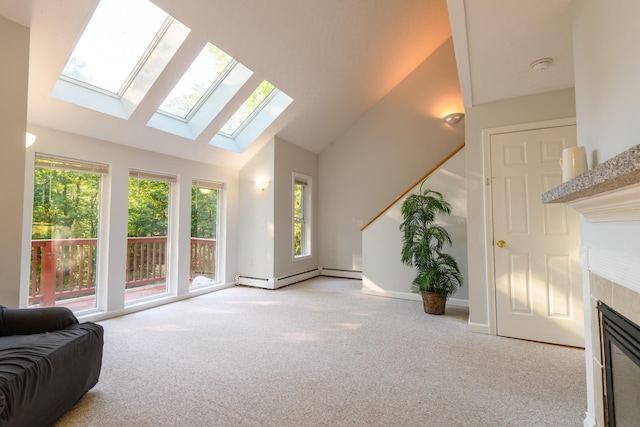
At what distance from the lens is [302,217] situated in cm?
595

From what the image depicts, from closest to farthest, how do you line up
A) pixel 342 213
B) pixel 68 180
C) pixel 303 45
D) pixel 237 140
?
pixel 68 180
pixel 303 45
pixel 237 140
pixel 342 213

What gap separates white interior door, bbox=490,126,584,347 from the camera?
104 inches

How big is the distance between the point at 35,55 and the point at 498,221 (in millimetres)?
4265

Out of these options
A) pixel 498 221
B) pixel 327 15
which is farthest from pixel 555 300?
pixel 327 15

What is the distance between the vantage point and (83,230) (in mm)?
3350

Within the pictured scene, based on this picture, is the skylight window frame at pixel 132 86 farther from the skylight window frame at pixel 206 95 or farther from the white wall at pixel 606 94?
the white wall at pixel 606 94

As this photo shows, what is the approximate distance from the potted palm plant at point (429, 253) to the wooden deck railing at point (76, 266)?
338 cm

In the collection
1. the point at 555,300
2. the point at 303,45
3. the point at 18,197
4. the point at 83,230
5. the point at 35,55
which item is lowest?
the point at 555,300

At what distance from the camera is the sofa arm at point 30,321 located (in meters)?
1.80

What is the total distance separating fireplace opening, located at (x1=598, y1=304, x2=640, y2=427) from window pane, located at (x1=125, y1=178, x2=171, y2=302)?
14.5 feet

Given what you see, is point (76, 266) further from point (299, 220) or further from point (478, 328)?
point (478, 328)

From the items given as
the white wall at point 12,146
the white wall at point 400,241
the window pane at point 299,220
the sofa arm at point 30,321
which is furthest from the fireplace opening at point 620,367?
the window pane at point 299,220

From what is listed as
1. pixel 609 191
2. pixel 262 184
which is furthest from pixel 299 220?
pixel 609 191

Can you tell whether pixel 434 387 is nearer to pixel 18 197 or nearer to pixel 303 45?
pixel 18 197
